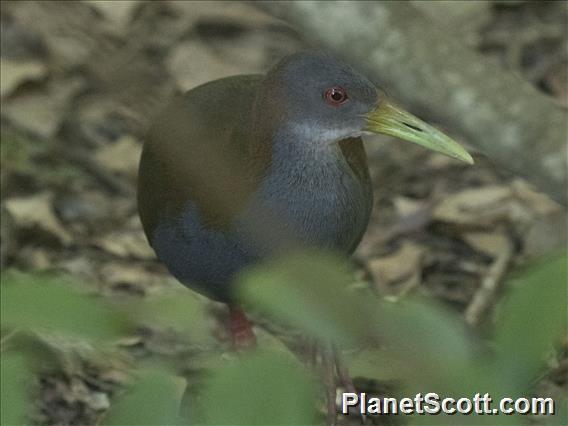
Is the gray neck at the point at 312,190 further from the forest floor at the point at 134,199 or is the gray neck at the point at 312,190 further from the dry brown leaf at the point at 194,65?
the dry brown leaf at the point at 194,65

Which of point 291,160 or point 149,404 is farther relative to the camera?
point 291,160

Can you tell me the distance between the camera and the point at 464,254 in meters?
4.38

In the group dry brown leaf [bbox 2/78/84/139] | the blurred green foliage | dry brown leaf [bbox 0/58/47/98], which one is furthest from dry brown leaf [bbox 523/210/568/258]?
the blurred green foliage

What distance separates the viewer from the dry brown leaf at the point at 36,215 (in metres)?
4.30

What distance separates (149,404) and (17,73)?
359 centimetres

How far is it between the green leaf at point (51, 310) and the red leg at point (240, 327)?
2.37 meters

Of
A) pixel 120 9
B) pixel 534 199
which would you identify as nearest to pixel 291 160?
pixel 120 9

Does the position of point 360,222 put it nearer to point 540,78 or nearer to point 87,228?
point 87,228

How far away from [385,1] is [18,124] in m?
1.94

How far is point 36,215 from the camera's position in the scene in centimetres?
434

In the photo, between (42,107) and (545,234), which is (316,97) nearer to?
(545,234)

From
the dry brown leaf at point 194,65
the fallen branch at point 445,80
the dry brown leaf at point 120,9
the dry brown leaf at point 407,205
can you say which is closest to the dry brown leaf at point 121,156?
the dry brown leaf at point 194,65

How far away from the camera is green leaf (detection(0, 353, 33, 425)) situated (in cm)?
114

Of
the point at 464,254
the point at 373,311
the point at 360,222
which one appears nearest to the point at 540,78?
the point at 464,254
